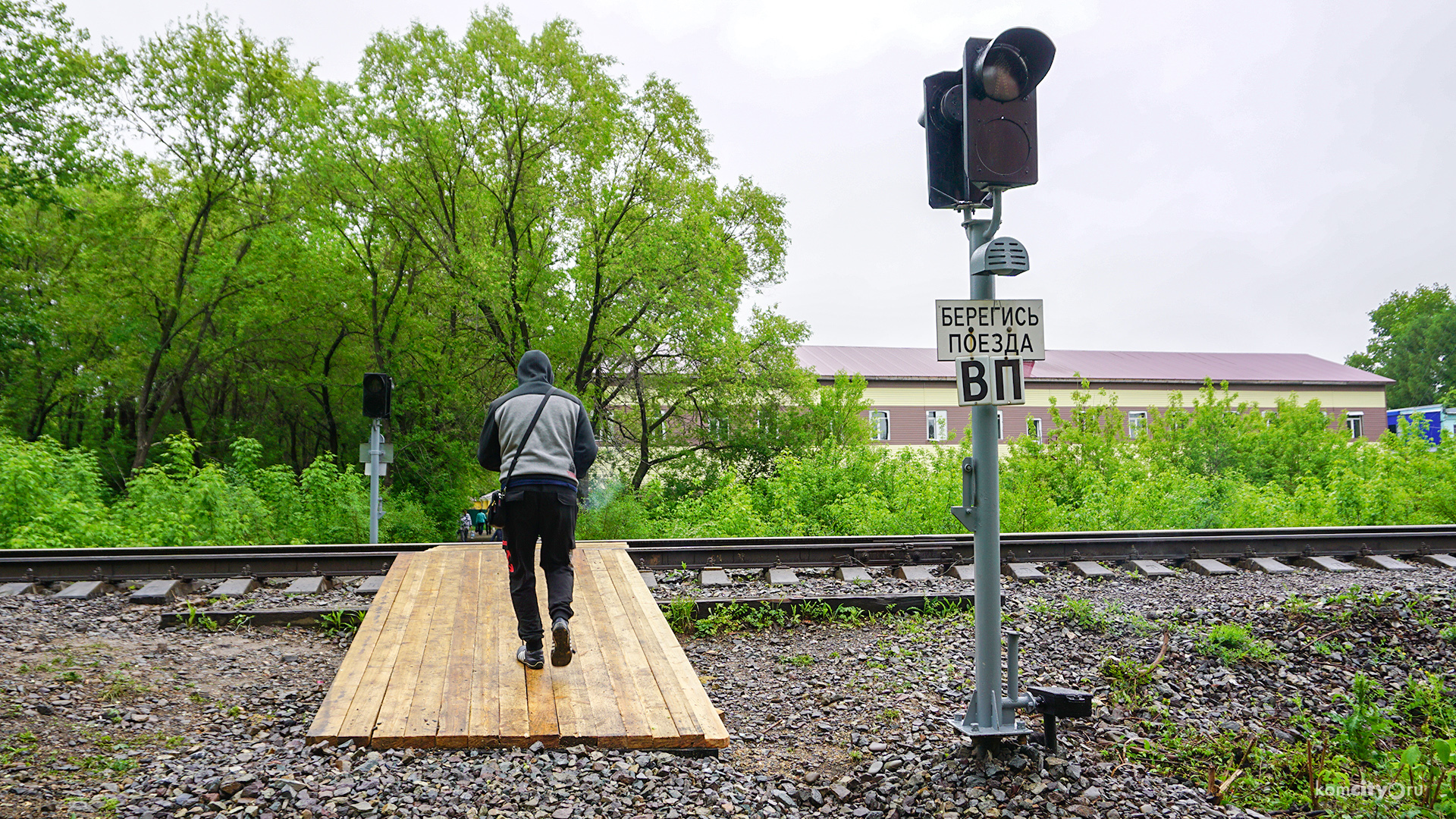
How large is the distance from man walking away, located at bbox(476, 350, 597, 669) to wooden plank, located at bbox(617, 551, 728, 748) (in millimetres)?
678

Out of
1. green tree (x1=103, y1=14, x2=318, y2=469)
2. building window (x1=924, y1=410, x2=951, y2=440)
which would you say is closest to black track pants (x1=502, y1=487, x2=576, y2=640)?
green tree (x1=103, y1=14, x2=318, y2=469)

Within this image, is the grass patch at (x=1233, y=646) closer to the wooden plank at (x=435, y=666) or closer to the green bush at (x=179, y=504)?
the wooden plank at (x=435, y=666)

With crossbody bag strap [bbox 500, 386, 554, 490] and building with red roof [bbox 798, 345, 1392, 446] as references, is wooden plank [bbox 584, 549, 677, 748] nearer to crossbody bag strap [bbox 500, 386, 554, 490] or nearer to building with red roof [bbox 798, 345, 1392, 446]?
crossbody bag strap [bbox 500, 386, 554, 490]

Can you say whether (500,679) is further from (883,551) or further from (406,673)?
(883,551)

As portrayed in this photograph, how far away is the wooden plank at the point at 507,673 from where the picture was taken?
380 centimetres

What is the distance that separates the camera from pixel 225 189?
2192cm

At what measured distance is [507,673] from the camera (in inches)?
180

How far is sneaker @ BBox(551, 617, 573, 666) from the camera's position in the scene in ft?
15.1

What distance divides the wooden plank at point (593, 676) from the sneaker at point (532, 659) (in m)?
0.19

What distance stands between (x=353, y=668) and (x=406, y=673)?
1.03ft

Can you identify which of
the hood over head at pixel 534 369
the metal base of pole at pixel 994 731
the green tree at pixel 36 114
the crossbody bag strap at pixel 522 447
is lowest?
the metal base of pole at pixel 994 731

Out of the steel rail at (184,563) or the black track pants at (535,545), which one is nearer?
the black track pants at (535,545)

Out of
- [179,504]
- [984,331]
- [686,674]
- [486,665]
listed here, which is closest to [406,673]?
[486,665]

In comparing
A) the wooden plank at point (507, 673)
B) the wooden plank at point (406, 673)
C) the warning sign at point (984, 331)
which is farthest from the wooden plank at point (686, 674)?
the warning sign at point (984, 331)
